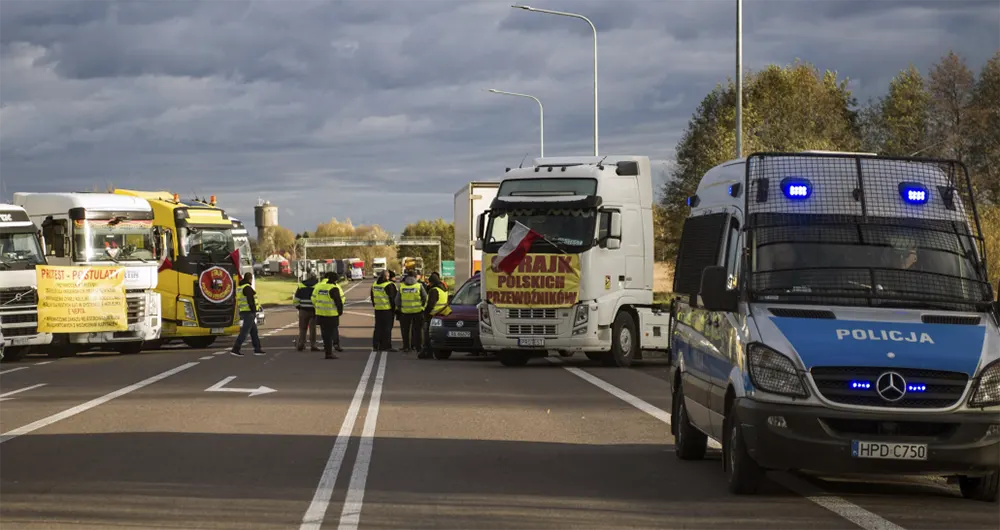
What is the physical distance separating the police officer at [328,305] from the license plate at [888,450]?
1966 centimetres

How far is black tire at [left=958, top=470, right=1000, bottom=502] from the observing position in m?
9.46

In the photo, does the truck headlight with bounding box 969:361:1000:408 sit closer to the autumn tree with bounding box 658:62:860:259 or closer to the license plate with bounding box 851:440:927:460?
the license plate with bounding box 851:440:927:460

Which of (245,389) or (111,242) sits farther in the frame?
(111,242)

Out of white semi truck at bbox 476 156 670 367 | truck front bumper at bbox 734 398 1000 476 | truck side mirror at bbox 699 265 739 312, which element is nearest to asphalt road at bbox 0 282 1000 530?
truck front bumper at bbox 734 398 1000 476

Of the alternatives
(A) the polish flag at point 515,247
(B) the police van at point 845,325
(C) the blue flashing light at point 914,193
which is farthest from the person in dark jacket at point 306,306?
(C) the blue flashing light at point 914,193

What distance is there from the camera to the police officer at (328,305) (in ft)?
91.9

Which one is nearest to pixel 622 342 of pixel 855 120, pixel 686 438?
pixel 686 438

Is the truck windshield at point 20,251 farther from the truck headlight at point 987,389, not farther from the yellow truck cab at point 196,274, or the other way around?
the truck headlight at point 987,389

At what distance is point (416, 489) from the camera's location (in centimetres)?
1013

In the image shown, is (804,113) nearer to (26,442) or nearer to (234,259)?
(234,259)

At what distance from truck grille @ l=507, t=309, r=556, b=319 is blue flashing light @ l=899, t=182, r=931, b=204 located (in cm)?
1466

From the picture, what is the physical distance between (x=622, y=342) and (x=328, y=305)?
6239 millimetres

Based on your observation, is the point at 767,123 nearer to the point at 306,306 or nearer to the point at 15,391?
the point at 306,306

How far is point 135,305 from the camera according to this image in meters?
30.2
